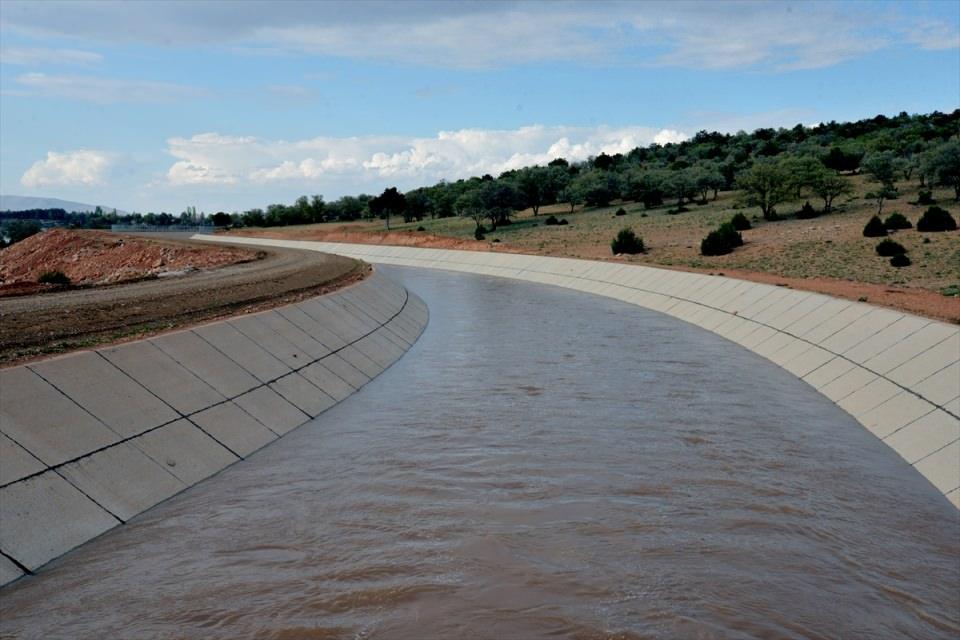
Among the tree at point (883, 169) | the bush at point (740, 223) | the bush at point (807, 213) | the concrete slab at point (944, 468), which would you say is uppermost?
the tree at point (883, 169)

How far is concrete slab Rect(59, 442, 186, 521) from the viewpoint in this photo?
1308 cm

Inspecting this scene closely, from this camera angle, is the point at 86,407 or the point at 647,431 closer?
the point at 86,407

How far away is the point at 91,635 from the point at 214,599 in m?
1.42

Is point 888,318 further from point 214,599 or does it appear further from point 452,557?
point 214,599

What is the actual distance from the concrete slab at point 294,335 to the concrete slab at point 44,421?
32.9 ft

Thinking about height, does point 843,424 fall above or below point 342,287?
below

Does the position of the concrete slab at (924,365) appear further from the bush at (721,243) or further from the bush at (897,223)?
the bush at (721,243)

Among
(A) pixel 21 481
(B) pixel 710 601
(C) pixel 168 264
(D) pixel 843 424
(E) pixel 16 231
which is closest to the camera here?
(B) pixel 710 601

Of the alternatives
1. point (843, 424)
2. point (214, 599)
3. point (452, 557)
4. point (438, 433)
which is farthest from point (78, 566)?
point (843, 424)

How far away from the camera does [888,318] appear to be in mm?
24406

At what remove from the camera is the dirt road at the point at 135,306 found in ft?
61.5

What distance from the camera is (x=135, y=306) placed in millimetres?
25719

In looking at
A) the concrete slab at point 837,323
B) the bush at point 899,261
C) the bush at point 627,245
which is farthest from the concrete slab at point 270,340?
the bush at point 627,245

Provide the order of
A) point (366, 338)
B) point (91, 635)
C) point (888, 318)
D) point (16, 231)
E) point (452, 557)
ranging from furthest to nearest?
point (16, 231)
point (366, 338)
point (888, 318)
point (452, 557)
point (91, 635)
